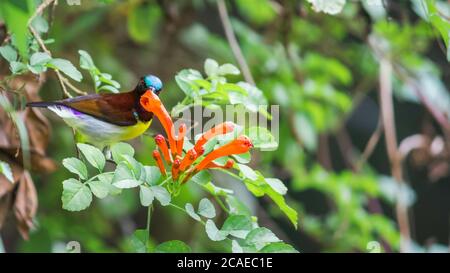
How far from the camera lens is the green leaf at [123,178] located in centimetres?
109

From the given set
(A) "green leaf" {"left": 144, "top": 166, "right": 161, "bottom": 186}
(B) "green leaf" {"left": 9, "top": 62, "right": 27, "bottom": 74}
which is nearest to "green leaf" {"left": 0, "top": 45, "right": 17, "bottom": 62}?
(B) "green leaf" {"left": 9, "top": 62, "right": 27, "bottom": 74}

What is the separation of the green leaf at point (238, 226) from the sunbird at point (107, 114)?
0.94 ft

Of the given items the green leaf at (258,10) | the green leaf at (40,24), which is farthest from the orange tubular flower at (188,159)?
the green leaf at (258,10)

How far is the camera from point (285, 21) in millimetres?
2270

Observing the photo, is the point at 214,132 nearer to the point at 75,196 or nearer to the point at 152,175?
the point at 152,175

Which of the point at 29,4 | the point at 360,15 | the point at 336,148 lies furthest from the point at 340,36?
the point at 29,4

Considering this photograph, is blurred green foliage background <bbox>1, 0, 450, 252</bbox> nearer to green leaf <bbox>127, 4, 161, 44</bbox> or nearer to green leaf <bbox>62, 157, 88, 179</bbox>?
green leaf <bbox>127, 4, 161, 44</bbox>

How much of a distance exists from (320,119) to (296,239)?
136 cm

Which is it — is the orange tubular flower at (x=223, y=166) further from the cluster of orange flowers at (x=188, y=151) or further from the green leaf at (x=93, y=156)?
the green leaf at (x=93, y=156)

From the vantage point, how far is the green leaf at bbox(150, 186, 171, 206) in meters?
1.11

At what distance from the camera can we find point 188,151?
3.73 feet

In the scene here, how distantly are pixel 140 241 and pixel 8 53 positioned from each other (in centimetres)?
43

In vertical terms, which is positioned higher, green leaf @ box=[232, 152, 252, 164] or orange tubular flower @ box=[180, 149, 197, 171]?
orange tubular flower @ box=[180, 149, 197, 171]
